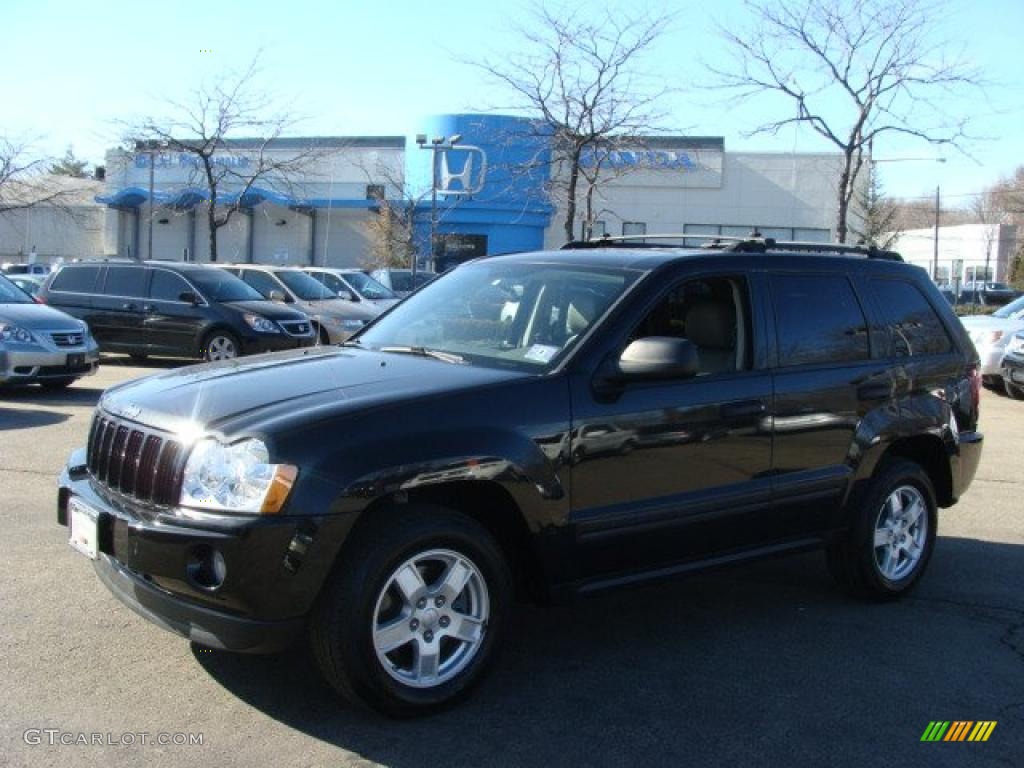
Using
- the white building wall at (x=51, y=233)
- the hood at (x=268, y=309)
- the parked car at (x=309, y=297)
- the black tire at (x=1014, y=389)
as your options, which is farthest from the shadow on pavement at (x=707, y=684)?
the white building wall at (x=51, y=233)

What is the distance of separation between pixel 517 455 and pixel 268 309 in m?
12.5

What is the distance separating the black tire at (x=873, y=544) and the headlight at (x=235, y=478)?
9.90 ft

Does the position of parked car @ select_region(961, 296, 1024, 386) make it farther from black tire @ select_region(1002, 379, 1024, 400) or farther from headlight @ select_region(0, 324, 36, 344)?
headlight @ select_region(0, 324, 36, 344)

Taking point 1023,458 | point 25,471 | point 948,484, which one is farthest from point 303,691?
point 1023,458

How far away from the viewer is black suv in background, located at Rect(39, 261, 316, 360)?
15.2 meters

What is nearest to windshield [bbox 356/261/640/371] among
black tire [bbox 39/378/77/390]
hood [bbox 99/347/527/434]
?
hood [bbox 99/347/527/434]

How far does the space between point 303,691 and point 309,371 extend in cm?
130

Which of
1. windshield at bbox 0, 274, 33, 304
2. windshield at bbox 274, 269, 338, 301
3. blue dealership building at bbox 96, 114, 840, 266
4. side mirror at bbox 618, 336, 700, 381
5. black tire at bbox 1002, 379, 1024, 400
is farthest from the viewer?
blue dealership building at bbox 96, 114, 840, 266

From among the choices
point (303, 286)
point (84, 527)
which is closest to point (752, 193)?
point (303, 286)

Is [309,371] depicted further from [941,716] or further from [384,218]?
[384,218]

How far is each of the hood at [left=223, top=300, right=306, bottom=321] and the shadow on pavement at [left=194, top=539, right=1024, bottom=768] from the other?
11284 mm

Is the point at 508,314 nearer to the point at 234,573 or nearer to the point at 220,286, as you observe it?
the point at 234,573

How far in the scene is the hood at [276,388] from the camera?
142 inches

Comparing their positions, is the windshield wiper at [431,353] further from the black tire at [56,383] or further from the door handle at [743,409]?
the black tire at [56,383]
